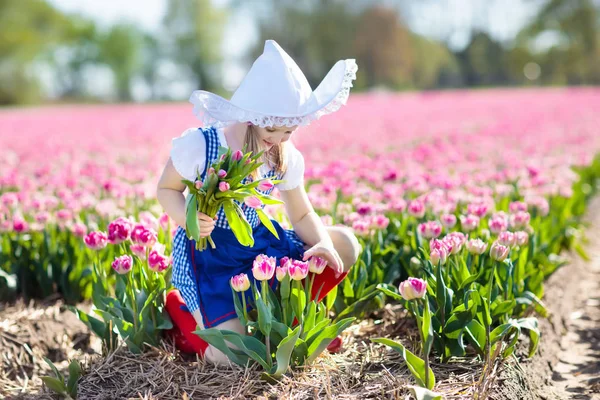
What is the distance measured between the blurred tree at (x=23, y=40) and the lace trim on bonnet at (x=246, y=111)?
34.0m

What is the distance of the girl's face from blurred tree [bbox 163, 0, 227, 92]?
1715 inches

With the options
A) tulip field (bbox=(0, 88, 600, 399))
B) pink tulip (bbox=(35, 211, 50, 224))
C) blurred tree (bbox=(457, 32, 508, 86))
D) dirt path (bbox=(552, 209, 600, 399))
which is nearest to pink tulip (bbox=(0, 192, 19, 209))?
tulip field (bbox=(0, 88, 600, 399))

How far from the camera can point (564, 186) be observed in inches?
175

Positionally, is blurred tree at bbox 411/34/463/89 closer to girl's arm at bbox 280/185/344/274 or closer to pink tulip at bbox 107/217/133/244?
girl's arm at bbox 280/185/344/274

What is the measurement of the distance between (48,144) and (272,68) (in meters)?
6.15

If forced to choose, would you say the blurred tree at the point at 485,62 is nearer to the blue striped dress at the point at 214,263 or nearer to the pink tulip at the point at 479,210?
the pink tulip at the point at 479,210

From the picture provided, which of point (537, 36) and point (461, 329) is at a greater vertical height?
point (537, 36)

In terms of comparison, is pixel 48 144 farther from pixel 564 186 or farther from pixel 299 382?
pixel 299 382

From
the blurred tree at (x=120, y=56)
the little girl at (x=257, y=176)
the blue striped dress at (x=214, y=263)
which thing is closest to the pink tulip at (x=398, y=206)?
the little girl at (x=257, y=176)

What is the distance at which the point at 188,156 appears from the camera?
7.78 ft

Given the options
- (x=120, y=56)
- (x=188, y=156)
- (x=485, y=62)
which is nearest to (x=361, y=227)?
(x=188, y=156)

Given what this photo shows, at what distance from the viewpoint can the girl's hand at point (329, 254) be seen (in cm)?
243

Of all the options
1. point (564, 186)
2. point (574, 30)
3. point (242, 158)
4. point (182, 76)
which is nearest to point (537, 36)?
point (574, 30)

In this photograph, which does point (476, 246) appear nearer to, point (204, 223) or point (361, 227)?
point (361, 227)
